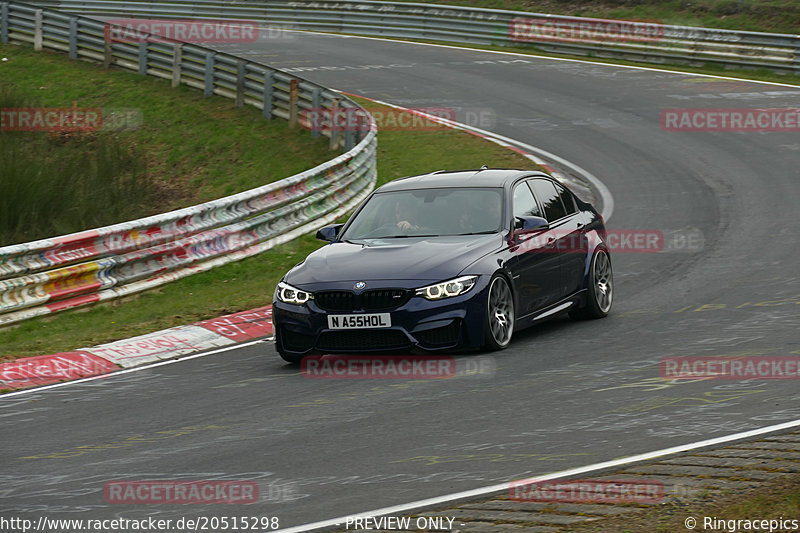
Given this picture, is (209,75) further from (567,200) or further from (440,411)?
(440,411)

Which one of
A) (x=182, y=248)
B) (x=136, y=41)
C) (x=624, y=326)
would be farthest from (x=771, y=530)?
(x=136, y=41)

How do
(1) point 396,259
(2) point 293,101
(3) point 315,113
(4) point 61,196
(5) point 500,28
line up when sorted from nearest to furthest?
1. (1) point 396,259
2. (4) point 61,196
3. (3) point 315,113
4. (2) point 293,101
5. (5) point 500,28

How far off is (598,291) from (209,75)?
19.7 m

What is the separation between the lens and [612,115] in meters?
27.7

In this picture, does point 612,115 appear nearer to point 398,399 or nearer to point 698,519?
point 398,399

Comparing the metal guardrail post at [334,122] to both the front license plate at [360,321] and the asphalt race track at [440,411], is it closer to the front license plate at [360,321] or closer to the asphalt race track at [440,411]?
the asphalt race track at [440,411]

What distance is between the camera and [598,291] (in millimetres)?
11945

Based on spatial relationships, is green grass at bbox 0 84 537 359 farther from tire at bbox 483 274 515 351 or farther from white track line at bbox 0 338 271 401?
tire at bbox 483 274 515 351

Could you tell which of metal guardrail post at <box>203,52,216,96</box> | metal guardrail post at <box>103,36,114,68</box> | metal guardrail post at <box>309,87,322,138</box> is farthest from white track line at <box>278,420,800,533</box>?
metal guardrail post at <box>103,36,114,68</box>

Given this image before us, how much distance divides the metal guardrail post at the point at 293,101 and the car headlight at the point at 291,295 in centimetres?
1624

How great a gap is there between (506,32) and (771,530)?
34.9m

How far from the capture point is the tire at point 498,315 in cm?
998

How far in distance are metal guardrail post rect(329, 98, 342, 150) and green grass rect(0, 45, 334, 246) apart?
1.12ft

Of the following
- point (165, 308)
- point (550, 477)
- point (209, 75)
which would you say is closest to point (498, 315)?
point (550, 477)
